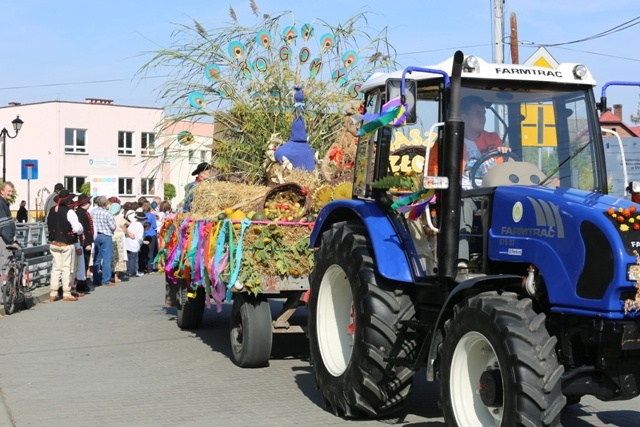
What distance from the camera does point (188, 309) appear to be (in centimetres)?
1191

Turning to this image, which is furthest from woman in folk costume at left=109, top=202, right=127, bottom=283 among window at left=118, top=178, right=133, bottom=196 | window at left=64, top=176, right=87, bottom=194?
window at left=118, top=178, right=133, bottom=196

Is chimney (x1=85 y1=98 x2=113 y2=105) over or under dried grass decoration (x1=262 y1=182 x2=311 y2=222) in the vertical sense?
over

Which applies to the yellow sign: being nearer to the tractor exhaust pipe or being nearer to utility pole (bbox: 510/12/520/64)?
the tractor exhaust pipe

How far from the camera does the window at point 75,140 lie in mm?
57812

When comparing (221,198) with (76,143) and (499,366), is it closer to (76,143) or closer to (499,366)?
(499,366)

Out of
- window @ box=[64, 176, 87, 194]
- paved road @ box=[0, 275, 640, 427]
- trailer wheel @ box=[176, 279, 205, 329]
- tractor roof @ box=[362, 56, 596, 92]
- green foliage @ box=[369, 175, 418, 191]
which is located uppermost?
window @ box=[64, 176, 87, 194]

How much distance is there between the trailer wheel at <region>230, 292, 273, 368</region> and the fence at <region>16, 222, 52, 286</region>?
7.59 metres

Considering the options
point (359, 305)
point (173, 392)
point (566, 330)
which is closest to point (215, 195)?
point (173, 392)

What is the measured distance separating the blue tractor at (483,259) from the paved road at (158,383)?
29.6 inches

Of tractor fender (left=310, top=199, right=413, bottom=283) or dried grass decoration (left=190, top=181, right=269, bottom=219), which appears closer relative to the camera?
tractor fender (left=310, top=199, right=413, bottom=283)

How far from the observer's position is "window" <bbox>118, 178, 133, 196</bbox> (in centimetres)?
5925

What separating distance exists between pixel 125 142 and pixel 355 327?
2174 inches

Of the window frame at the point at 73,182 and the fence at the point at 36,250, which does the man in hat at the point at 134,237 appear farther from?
the window frame at the point at 73,182

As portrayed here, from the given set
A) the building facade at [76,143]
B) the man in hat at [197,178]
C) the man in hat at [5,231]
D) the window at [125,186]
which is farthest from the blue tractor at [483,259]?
the window at [125,186]
